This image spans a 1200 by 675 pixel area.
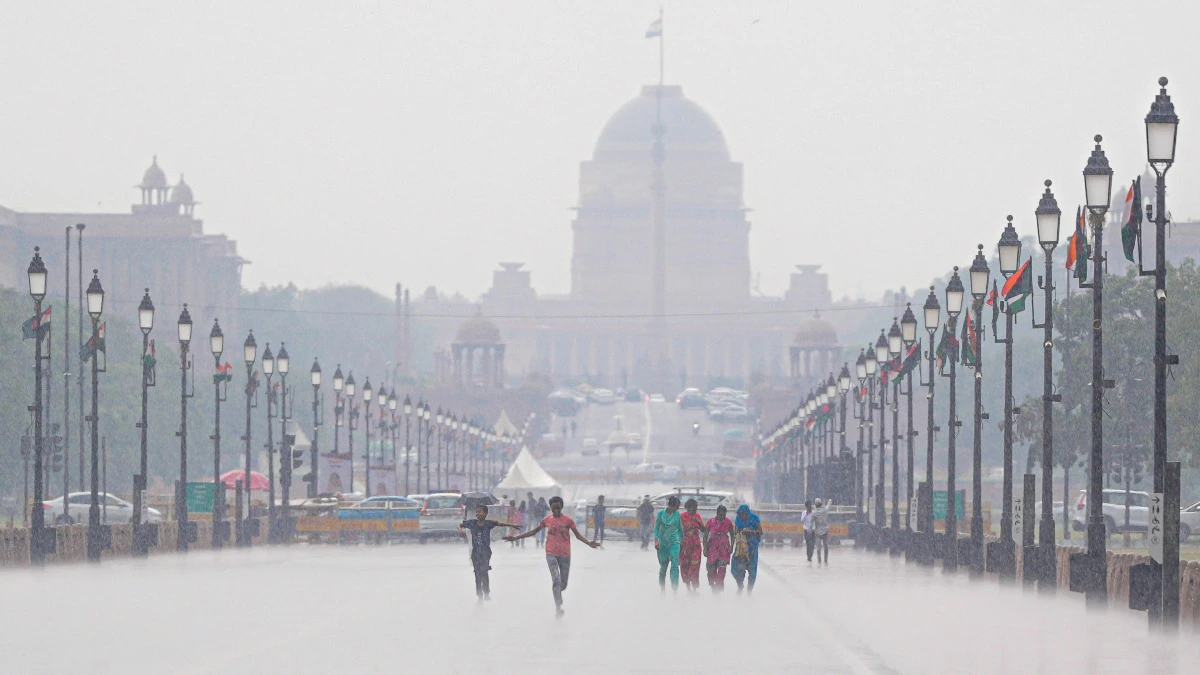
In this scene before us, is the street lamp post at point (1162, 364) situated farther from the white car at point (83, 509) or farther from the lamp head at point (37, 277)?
the white car at point (83, 509)

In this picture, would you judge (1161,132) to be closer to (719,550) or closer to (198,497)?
(719,550)

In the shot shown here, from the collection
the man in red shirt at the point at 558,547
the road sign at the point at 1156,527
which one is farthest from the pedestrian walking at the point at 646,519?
the road sign at the point at 1156,527

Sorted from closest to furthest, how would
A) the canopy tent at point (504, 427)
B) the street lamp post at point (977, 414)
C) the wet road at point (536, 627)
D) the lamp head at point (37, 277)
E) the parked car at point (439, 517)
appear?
the wet road at point (536, 627), the street lamp post at point (977, 414), the lamp head at point (37, 277), the parked car at point (439, 517), the canopy tent at point (504, 427)

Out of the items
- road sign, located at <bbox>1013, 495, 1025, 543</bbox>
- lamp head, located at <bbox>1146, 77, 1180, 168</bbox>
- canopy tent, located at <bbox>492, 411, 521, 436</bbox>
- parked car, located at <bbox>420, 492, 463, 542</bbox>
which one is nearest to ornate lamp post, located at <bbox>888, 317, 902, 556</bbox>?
parked car, located at <bbox>420, 492, 463, 542</bbox>

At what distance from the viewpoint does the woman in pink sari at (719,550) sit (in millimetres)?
37844

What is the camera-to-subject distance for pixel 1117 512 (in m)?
83.4

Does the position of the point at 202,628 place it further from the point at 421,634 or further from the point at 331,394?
the point at 331,394

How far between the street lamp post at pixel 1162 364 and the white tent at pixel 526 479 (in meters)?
85.7

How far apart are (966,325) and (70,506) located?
37065mm

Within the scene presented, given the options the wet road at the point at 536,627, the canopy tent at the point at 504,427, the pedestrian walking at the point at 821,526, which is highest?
the canopy tent at the point at 504,427

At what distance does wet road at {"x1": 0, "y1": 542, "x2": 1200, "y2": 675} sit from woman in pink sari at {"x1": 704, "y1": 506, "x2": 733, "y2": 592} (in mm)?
715

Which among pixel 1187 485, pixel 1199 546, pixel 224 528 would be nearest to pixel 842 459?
pixel 1199 546

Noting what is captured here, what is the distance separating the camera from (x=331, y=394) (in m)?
Result: 187

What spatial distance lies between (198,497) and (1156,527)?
37845 millimetres
